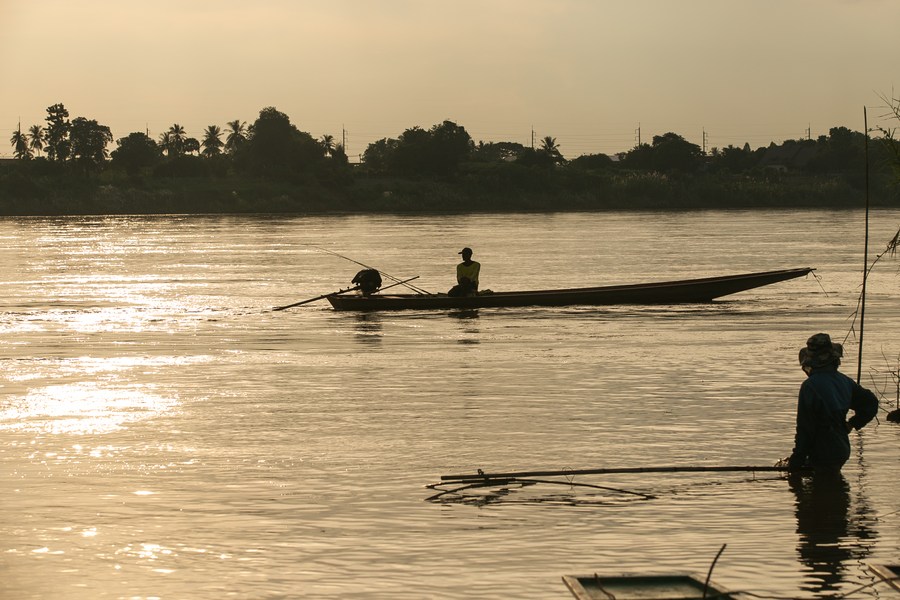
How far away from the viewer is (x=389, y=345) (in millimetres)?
22484

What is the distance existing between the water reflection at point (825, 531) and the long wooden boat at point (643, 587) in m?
1.32

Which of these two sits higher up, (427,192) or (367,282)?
(427,192)

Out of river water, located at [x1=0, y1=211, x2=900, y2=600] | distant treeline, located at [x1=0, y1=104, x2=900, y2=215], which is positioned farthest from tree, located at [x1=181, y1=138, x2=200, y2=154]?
river water, located at [x1=0, y1=211, x2=900, y2=600]

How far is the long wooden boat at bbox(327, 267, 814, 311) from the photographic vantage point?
86.1ft

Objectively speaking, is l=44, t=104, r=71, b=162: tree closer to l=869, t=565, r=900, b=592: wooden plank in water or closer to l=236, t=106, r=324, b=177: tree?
l=236, t=106, r=324, b=177: tree

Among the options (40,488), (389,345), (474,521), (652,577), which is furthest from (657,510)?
(389,345)

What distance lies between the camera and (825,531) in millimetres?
8883

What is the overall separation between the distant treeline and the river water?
96874 millimetres

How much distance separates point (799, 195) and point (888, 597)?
140m

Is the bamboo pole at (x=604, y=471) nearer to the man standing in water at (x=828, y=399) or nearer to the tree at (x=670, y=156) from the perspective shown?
the man standing in water at (x=828, y=399)

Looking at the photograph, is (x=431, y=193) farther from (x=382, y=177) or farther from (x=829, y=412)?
(x=829, y=412)

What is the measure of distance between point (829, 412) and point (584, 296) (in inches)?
716

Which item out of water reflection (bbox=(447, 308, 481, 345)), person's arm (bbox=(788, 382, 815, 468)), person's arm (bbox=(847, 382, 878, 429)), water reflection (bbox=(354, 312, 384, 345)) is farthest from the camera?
water reflection (bbox=(354, 312, 384, 345))

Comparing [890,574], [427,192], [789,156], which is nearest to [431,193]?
[427,192]
